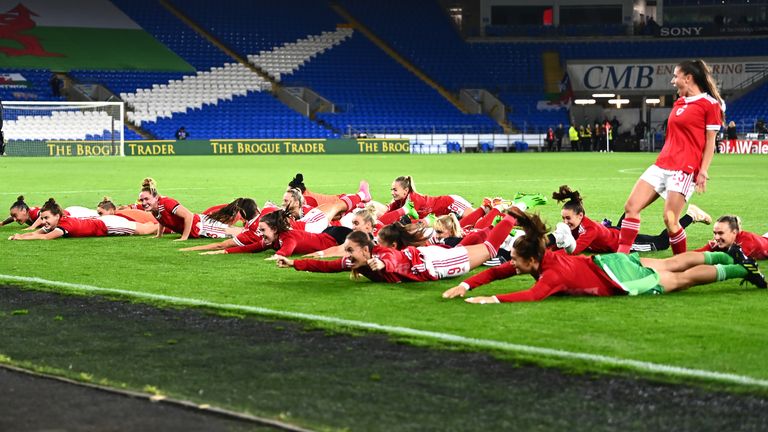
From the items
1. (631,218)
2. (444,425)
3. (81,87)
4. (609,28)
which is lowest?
(444,425)

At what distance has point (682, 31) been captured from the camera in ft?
220

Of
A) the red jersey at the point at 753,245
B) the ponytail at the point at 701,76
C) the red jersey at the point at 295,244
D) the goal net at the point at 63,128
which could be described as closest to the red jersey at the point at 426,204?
the red jersey at the point at 295,244

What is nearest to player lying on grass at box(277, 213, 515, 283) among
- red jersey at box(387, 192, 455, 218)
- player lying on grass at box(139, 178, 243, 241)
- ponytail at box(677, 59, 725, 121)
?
ponytail at box(677, 59, 725, 121)

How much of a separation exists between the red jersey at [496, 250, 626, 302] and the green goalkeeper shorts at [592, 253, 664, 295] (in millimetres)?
48

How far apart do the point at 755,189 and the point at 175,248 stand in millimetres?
14284

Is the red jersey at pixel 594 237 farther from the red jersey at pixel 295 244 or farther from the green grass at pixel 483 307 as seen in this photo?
the red jersey at pixel 295 244

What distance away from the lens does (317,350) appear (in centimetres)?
673

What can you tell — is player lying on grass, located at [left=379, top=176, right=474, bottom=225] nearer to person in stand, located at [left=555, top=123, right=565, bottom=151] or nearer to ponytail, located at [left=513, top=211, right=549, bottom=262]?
ponytail, located at [left=513, top=211, right=549, bottom=262]

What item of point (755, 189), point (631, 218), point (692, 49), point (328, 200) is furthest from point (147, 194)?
point (692, 49)

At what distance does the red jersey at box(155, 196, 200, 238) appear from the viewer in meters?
13.6

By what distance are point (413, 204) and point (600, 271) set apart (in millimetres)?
5150

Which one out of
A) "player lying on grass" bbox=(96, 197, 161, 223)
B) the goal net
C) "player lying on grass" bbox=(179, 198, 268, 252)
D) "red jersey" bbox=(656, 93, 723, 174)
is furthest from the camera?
the goal net

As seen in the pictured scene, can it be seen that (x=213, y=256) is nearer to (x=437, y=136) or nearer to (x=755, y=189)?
(x=755, y=189)

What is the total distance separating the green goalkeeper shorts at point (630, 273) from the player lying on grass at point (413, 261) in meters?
1.08
